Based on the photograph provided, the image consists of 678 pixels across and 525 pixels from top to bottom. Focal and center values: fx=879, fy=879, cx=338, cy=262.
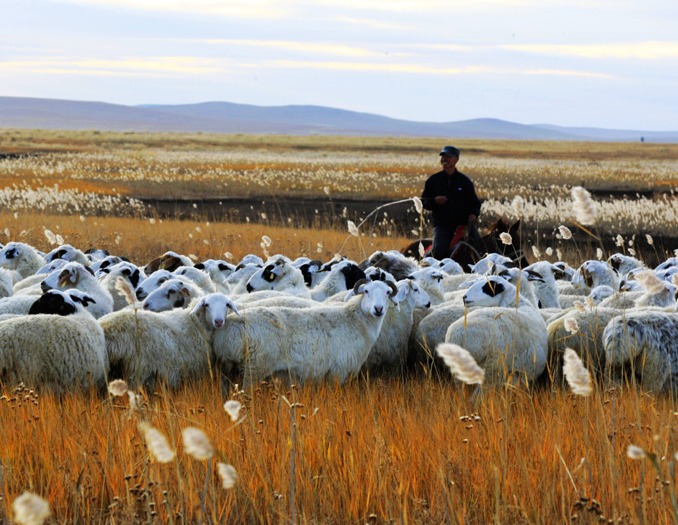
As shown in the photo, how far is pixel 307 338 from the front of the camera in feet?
25.6

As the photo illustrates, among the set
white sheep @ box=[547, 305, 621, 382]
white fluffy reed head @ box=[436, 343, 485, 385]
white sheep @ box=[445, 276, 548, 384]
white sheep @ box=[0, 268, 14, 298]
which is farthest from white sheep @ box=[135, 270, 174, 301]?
white fluffy reed head @ box=[436, 343, 485, 385]

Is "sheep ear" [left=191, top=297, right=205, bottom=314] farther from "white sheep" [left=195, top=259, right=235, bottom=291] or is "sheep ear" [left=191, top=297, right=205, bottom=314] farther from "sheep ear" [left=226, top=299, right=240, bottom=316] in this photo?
"white sheep" [left=195, top=259, right=235, bottom=291]

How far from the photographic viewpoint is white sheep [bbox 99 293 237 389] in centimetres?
727

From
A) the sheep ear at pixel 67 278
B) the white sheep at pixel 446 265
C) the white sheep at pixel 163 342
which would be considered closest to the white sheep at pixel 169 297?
the sheep ear at pixel 67 278

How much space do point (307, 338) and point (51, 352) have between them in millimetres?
2201

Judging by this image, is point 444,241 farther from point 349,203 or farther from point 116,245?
point 349,203

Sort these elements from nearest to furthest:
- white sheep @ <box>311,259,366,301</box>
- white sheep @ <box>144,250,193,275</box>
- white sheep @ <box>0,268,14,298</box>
→ 1. white sheep @ <box>0,268,14,298</box>
2. white sheep @ <box>311,259,366,301</box>
3. white sheep @ <box>144,250,193,275</box>

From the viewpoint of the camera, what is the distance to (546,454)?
15.9 feet

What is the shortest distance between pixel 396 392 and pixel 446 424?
1154 millimetres

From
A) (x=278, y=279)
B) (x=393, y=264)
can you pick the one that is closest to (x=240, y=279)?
(x=278, y=279)

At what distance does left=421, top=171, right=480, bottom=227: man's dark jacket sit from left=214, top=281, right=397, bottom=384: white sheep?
5.91m

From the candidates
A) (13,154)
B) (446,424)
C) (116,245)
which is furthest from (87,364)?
(13,154)

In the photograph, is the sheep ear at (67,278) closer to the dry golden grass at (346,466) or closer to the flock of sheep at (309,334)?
A: the flock of sheep at (309,334)

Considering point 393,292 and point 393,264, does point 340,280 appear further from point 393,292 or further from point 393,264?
point 393,292
